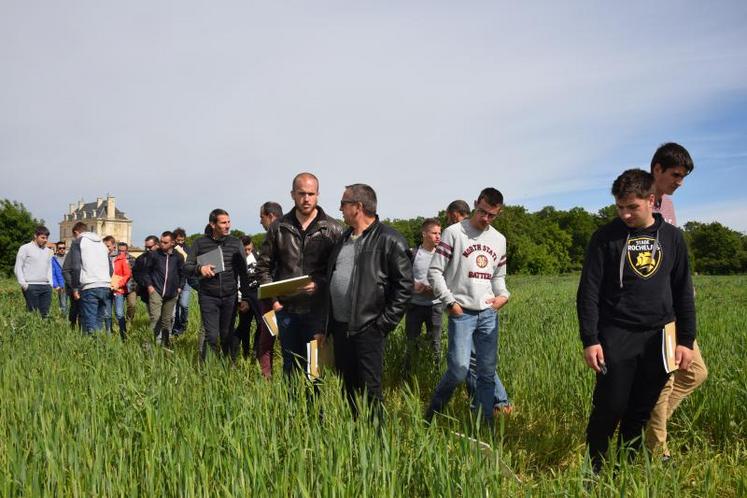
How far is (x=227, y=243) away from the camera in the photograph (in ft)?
20.4

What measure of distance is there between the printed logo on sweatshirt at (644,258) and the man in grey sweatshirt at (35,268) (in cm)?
917

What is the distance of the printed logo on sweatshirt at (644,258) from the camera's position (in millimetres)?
3002

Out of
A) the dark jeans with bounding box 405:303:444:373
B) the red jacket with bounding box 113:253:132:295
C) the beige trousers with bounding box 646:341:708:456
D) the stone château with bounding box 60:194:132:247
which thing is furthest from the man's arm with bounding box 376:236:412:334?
the stone château with bounding box 60:194:132:247

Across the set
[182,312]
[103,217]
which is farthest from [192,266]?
[103,217]

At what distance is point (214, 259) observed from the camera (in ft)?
19.8

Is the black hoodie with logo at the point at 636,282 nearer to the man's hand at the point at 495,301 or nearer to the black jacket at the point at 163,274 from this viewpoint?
the man's hand at the point at 495,301

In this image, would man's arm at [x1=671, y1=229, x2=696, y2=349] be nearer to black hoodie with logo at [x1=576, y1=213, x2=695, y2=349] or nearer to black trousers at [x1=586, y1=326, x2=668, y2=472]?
black hoodie with logo at [x1=576, y1=213, x2=695, y2=349]

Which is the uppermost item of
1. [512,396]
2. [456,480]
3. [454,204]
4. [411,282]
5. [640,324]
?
[454,204]

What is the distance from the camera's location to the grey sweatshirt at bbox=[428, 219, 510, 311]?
408 cm

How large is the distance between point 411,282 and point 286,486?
180 cm

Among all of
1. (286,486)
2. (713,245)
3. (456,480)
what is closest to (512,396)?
(456,480)

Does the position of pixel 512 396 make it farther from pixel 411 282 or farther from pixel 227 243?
pixel 227 243

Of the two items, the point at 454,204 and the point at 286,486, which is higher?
the point at 454,204

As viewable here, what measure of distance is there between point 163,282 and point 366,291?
6167mm
